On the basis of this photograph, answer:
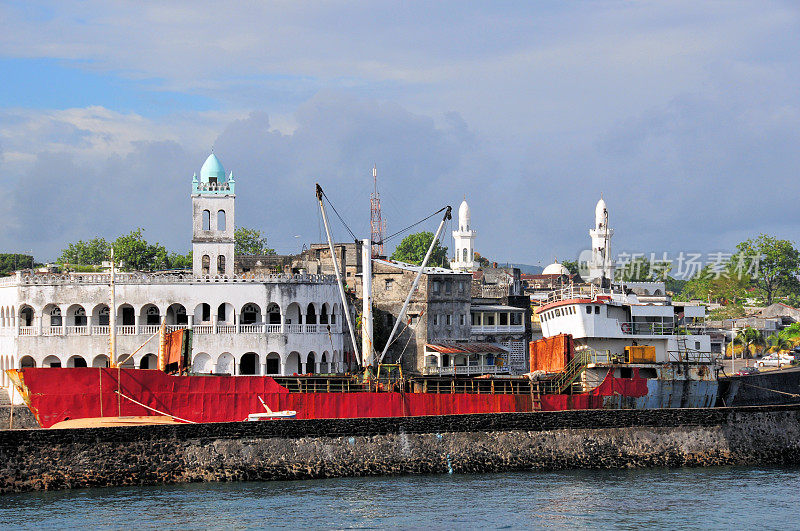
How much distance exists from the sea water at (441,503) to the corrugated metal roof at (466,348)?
2831 centimetres

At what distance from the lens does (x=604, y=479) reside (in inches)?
1697

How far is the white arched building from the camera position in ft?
214

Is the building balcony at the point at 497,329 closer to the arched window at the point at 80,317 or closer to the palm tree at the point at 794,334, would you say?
the arched window at the point at 80,317

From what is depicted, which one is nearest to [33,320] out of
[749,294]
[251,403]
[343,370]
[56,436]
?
[343,370]

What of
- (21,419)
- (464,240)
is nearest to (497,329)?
(21,419)

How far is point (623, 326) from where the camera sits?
2195 inches

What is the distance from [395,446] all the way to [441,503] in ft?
20.1

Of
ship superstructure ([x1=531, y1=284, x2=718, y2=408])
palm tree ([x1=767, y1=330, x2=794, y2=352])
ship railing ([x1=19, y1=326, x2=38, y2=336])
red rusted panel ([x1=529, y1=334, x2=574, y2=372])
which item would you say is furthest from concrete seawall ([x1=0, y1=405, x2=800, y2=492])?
palm tree ([x1=767, y1=330, x2=794, y2=352])

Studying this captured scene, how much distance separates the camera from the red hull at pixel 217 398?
4572 centimetres

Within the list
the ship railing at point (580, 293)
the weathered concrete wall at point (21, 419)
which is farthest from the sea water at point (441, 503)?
the weathered concrete wall at point (21, 419)

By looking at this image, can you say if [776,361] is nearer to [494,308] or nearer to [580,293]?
[494,308]

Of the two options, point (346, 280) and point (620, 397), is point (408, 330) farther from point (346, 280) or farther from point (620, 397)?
point (620, 397)

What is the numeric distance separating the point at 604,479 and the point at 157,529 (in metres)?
18.7

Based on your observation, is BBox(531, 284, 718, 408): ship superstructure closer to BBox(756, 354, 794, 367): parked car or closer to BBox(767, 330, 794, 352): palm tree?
BBox(756, 354, 794, 367): parked car
